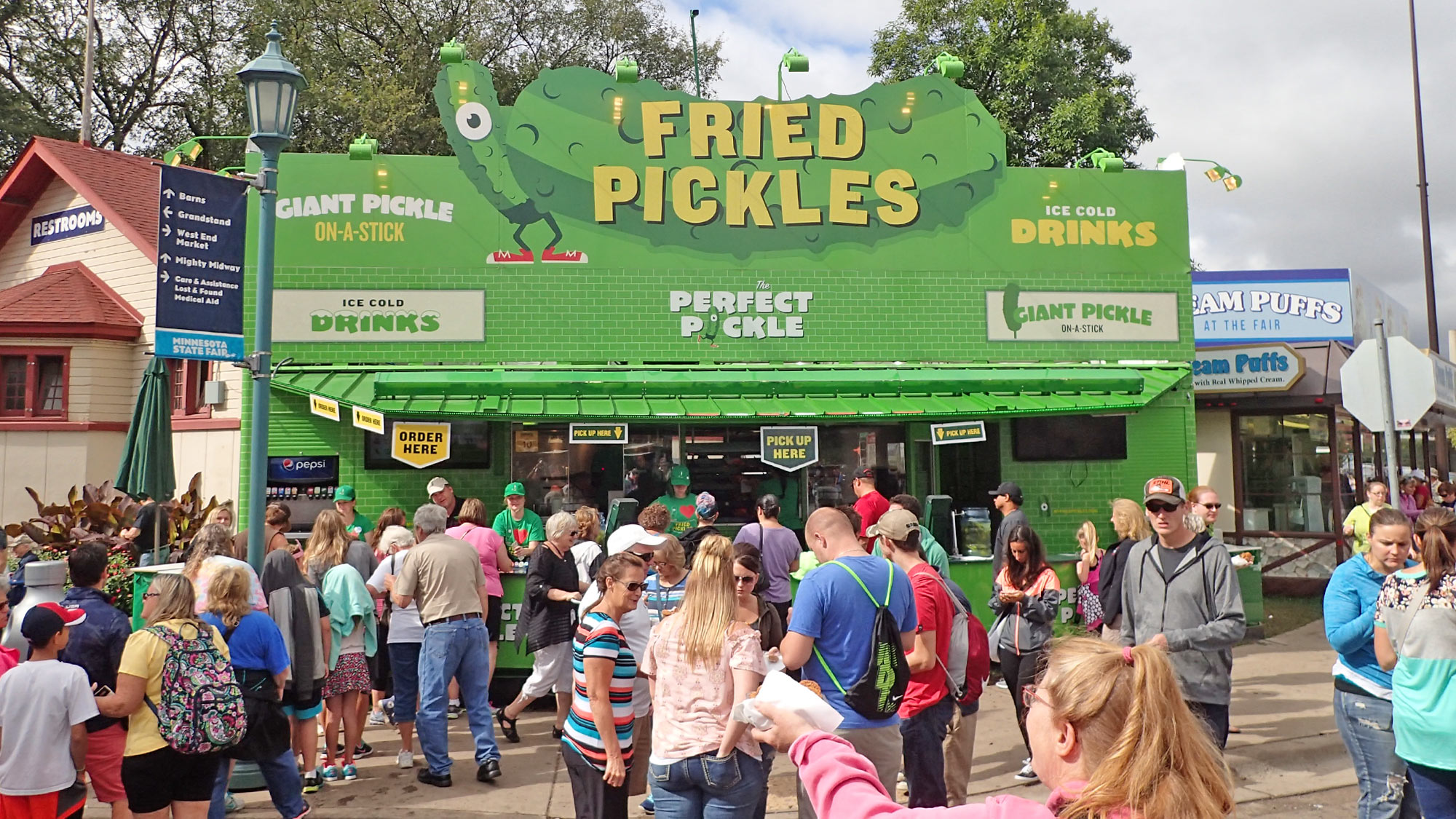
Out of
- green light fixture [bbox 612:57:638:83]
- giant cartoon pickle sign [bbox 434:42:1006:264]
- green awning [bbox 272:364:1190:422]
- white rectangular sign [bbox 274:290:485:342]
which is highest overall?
green light fixture [bbox 612:57:638:83]

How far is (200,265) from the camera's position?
6609 millimetres

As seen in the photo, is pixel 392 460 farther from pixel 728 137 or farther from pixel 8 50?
pixel 8 50

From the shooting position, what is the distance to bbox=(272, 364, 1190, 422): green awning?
10.9 meters

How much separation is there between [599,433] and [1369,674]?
7606 mm

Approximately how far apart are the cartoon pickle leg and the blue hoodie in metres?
8.90

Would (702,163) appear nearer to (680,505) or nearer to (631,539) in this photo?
(680,505)

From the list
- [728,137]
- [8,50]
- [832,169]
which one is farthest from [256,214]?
[8,50]

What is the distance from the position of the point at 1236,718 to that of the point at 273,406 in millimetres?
10157

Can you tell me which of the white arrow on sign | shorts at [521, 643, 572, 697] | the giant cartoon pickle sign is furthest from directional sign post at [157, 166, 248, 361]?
the white arrow on sign

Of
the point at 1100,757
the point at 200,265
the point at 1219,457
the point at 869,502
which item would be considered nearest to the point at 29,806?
the point at 200,265

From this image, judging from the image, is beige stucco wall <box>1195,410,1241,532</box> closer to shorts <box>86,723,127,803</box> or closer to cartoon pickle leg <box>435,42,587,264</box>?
cartoon pickle leg <box>435,42,587,264</box>

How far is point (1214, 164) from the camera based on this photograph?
13.4 meters

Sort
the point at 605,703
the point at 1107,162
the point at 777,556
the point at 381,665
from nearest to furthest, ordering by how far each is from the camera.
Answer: the point at 605,703
the point at 777,556
the point at 381,665
the point at 1107,162

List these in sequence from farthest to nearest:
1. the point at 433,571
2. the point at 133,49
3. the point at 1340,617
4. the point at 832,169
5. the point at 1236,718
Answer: the point at 133,49 → the point at 832,169 → the point at 1236,718 → the point at 433,571 → the point at 1340,617
